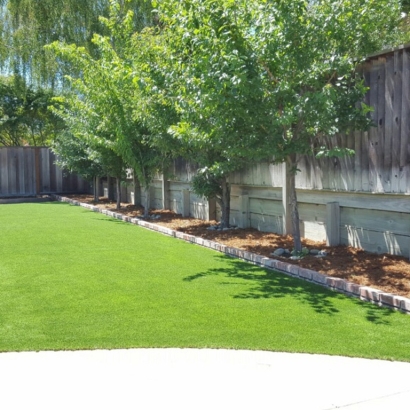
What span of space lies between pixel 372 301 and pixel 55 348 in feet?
10.4

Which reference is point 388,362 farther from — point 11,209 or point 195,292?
point 11,209

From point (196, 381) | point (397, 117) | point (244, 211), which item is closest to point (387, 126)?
point (397, 117)

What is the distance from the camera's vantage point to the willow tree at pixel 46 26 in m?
19.9

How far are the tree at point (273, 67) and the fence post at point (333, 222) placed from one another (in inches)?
23.7

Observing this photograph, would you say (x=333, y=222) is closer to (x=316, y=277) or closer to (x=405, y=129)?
(x=316, y=277)

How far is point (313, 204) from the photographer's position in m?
8.21

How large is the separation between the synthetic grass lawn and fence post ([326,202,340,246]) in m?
1.34

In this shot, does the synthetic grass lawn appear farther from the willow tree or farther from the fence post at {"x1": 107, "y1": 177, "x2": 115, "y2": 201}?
the willow tree

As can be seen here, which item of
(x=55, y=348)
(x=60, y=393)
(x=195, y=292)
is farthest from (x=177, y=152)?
(x=60, y=393)

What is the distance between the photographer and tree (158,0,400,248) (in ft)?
21.1

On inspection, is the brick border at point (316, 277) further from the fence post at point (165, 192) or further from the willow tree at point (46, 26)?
the willow tree at point (46, 26)

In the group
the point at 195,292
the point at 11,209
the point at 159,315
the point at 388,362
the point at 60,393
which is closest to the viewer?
the point at 60,393

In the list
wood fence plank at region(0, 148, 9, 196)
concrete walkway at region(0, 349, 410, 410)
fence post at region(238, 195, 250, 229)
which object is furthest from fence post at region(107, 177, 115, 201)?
concrete walkway at region(0, 349, 410, 410)

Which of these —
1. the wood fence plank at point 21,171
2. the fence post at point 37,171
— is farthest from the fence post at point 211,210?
the wood fence plank at point 21,171
